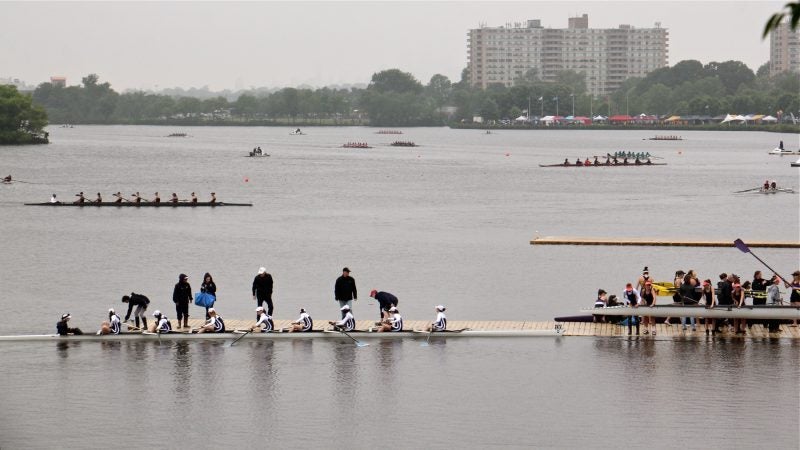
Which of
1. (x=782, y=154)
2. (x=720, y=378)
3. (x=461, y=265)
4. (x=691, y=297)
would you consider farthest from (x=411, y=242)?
(x=782, y=154)

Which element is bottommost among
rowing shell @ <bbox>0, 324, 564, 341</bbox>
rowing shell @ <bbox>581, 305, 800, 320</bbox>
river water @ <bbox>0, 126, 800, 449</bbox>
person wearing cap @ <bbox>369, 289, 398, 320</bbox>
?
river water @ <bbox>0, 126, 800, 449</bbox>

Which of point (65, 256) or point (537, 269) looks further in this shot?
point (65, 256)

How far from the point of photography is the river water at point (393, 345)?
2602 cm

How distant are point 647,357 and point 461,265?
25734 millimetres

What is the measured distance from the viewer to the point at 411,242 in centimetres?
6738

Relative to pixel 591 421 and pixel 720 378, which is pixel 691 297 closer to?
pixel 720 378

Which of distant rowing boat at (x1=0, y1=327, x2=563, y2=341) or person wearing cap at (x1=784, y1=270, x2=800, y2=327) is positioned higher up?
person wearing cap at (x1=784, y1=270, x2=800, y2=327)

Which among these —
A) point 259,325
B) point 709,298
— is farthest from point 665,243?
point 259,325

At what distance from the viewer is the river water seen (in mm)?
26016

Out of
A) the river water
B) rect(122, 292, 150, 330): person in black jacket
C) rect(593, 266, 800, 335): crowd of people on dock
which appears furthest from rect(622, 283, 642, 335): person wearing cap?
rect(122, 292, 150, 330): person in black jacket

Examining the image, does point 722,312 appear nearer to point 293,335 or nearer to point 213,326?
point 293,335

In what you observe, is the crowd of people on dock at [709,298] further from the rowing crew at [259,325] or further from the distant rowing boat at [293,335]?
the rowing crew at [259,325]

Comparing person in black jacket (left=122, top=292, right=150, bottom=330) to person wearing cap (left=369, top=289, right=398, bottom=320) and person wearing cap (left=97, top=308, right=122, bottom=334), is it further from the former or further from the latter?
person wearing cap (left=369, top=289, right=398, bottom=320)

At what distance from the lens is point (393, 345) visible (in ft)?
108
